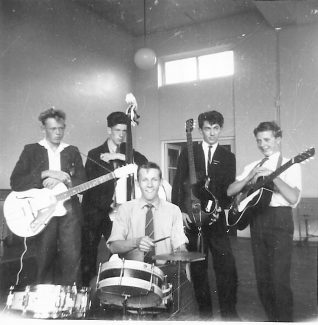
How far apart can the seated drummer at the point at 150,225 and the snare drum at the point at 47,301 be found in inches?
15.7

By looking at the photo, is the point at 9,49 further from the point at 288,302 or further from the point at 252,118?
the point at 288,302

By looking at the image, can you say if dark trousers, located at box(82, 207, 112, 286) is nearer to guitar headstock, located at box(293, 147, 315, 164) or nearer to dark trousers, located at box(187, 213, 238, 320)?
dark trousers, located at box(187, 213, 238, 320)

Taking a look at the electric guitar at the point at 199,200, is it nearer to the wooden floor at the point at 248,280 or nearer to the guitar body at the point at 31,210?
the wooden floor at the point at 248,280

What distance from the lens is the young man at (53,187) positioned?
2340 millimetres

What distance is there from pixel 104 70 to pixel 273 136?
2.73 m

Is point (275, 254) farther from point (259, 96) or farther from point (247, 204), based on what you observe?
point (259, 96)

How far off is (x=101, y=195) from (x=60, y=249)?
489mm

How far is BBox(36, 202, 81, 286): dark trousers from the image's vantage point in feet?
7.64

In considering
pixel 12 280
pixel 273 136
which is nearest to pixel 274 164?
pixel 273 136

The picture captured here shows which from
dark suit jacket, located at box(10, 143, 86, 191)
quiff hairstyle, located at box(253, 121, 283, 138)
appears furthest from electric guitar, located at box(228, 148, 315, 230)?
dark suit jacket, located at box(10, 143, 86, 191)

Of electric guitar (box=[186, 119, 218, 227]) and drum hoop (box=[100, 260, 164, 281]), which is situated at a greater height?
electric guitar (box=[186, 119, 218, 227])

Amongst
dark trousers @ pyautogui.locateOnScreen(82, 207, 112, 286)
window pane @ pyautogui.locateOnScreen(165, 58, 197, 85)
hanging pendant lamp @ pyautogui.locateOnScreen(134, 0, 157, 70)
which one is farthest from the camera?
window pane @ pyautogui.locateOnScreen(165, 58, 197, 85)

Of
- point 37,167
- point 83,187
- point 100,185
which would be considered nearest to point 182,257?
point 83,187

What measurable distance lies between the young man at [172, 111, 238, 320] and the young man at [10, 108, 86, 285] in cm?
76
